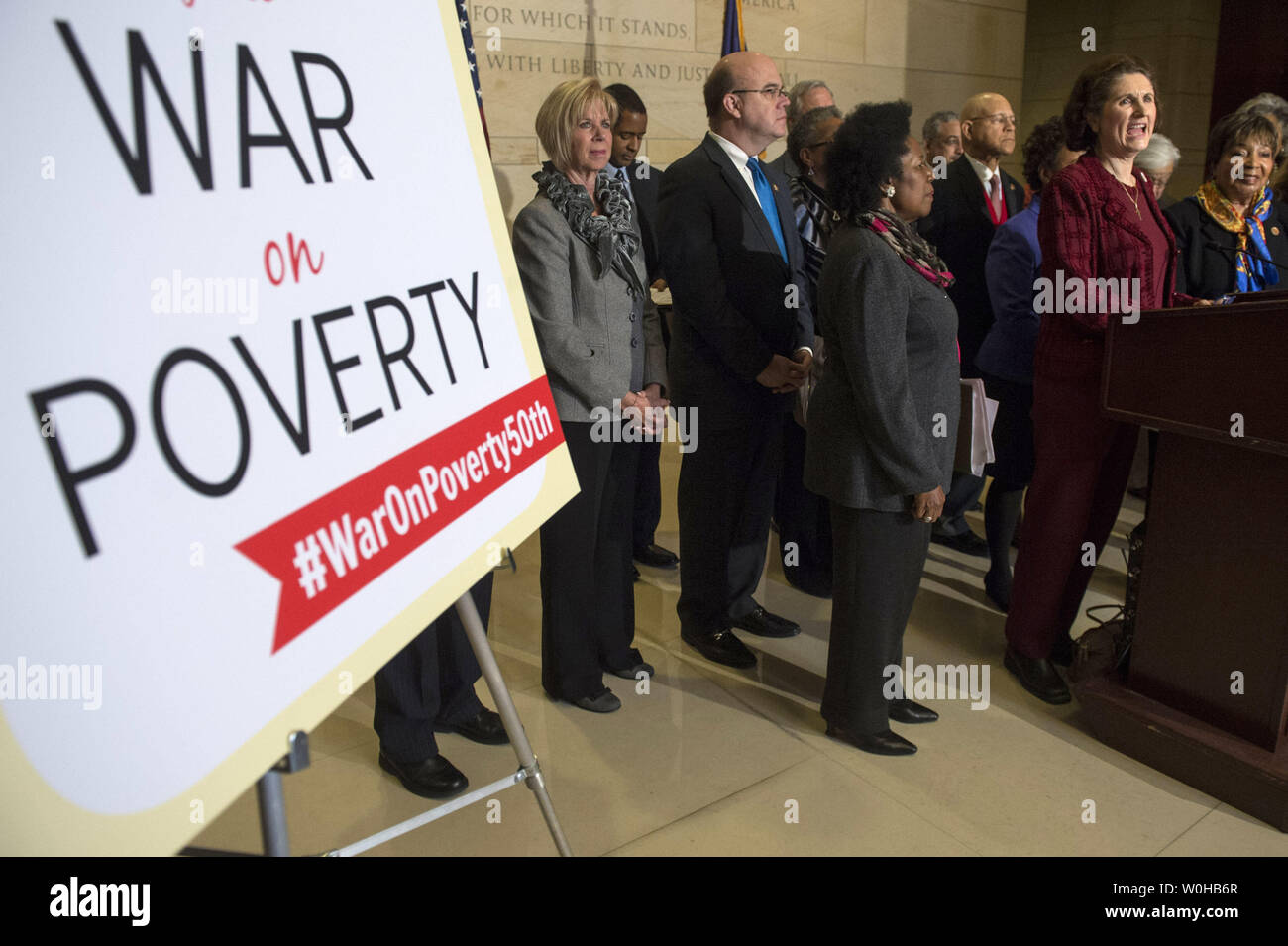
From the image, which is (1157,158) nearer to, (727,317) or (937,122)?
(937,122)

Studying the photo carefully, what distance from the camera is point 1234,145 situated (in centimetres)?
270

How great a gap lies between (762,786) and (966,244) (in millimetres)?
2341

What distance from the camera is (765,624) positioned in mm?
3004

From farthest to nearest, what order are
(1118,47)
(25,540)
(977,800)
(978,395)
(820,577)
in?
(1118,47) < (820,577) < (978,395) < (977,800) < (25,540)

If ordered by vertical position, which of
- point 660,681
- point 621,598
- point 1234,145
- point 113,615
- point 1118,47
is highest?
point 1118,47

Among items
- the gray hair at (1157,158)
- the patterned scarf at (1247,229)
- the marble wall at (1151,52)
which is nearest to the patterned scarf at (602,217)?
the patterned scarf at (1247,229)

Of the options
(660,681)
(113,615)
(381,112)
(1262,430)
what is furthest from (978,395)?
(113,615)

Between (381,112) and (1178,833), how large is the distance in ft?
6.71

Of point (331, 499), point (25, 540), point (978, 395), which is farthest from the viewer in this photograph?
point (978, 395)

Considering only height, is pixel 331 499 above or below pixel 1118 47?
below

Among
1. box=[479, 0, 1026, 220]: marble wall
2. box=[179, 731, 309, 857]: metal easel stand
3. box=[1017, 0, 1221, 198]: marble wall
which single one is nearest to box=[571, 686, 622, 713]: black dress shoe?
box=[179, 731, 309, 857]: metal easel stand

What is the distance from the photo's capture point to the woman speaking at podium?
2.32 metres

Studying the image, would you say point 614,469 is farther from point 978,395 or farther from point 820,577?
point 820,577

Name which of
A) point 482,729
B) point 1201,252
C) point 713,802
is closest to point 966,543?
point 1201,252
